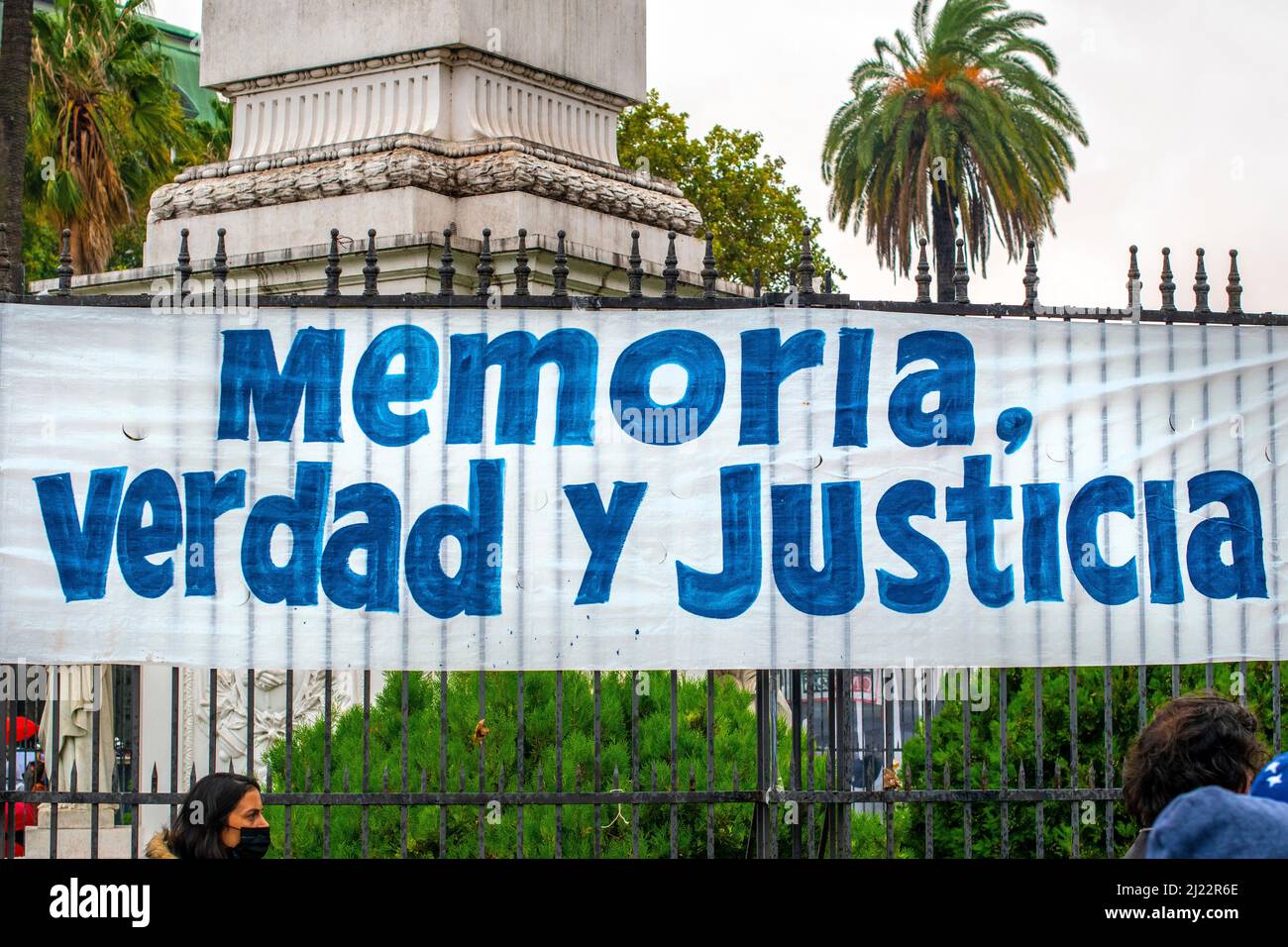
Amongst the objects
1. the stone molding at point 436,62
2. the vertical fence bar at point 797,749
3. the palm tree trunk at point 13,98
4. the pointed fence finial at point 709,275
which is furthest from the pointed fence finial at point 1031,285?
the palm tree trunk at point 13,98

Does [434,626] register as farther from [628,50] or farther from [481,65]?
[628,50]

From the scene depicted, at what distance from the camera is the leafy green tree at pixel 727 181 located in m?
33.2

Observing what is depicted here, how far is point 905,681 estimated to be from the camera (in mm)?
6672

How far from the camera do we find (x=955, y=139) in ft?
92.2

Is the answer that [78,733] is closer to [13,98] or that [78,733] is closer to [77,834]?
[77,834]

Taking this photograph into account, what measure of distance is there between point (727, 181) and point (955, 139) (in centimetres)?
648

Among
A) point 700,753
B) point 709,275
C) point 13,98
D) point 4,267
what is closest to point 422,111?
point 4,267

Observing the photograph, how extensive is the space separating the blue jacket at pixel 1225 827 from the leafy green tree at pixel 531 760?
→ 4728 millimetres

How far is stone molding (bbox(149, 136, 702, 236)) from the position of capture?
31.1 ft

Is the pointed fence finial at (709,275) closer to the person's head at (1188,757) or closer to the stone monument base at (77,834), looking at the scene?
the person's head at (1188,757)

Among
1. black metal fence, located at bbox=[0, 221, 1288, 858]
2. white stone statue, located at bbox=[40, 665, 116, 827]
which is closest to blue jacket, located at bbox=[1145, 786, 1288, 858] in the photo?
black metal fence, located at bbox=[0, 221, 1288, 858]

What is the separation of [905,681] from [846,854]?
2.23 feet

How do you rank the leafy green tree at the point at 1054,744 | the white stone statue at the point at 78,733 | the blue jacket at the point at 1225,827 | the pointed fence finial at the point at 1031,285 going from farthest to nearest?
1. the white stone statue at the point at 78,733
2. the leafy green tree at the point at 1054,744
3. the pointed fence finial at the point at 1031,285
4. the blue jacket at the point at 1225,827

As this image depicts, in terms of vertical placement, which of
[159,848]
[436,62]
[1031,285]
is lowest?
[159,848]
